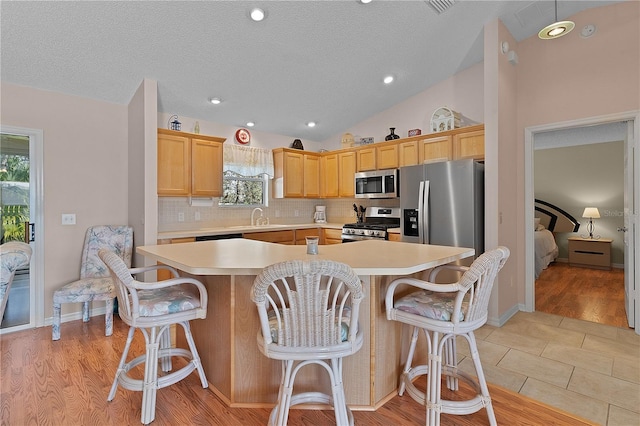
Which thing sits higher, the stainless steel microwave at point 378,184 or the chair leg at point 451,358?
the stainless steel microwave at point 378,184

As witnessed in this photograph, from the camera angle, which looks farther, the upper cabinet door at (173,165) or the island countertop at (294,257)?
the upper cabinet door at (173,165)

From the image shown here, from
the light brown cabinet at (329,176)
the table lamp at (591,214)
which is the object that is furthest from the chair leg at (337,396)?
the table lamp at (591,214)

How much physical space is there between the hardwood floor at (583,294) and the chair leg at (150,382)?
4.03 metres

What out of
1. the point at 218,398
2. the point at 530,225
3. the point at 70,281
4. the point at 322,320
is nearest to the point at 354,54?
the point at 530,225

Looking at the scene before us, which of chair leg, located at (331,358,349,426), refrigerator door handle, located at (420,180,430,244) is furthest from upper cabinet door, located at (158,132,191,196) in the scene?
chair leg, located at (331,358,349,426)

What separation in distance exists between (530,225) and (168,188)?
4309mm

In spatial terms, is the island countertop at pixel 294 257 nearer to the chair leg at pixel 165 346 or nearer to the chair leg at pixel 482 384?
the chair leg at pixel 482 384

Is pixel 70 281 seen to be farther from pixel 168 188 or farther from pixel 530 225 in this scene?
pixel 530 225

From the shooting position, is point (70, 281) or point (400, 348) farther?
point (70, 281)

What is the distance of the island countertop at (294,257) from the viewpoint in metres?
1.63

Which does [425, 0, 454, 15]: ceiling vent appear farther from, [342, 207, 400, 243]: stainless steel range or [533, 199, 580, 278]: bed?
[533, 199, 580, 278]: bed

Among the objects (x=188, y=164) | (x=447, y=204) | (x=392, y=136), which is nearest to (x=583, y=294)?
(x=447, y=204)

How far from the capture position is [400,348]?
6.88ft

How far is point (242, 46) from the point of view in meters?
3.17
